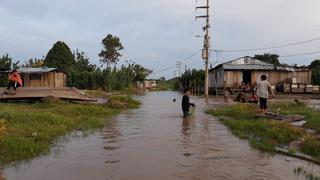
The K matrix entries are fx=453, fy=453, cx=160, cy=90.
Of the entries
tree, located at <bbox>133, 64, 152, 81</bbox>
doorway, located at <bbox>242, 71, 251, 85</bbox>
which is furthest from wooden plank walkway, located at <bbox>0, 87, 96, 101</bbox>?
tree, located at <bbox>133, 64, 152, 81</bbox>

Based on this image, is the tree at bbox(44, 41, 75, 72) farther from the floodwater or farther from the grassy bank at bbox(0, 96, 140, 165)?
the floodwater

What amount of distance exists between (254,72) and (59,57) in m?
24.9

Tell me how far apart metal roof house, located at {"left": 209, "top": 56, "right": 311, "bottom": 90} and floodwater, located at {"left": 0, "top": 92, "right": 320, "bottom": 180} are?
31400 millimetres

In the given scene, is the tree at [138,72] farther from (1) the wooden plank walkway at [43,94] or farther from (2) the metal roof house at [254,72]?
(1) the wooden plank walkway at [43,94]

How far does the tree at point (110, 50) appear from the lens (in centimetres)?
6975

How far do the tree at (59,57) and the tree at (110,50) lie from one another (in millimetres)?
12845

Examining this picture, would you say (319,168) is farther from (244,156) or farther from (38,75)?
(38,75)

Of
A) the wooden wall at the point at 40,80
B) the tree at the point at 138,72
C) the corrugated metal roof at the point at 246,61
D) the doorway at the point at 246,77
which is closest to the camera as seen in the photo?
the wooden wall at the point at 40,80

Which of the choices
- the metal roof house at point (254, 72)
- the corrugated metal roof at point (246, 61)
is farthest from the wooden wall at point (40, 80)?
the corrugated metal roof at point (246, 61)

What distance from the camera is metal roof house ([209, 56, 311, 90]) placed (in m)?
45.0

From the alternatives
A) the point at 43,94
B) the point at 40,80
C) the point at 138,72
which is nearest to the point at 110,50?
the point at 138,72

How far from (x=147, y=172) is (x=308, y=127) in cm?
665

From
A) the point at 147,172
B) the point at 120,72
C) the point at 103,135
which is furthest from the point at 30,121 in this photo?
the point at 120,72

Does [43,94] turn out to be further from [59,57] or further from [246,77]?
[59,57]
